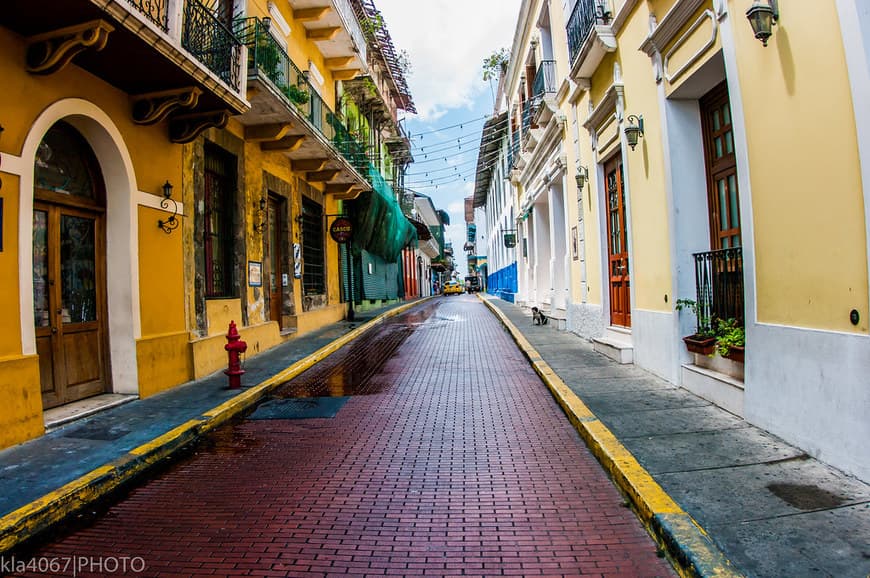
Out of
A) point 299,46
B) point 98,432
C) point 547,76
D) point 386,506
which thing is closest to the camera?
point 386,506

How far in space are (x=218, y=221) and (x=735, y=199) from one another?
8.22m

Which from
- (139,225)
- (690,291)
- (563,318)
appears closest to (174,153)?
(139,225)

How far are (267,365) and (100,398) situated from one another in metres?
2.78

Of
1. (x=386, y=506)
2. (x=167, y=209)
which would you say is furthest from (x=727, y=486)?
(x=167, y=209)

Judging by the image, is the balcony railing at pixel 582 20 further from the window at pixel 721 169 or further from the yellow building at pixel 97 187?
the yellow building at pixel 97 187

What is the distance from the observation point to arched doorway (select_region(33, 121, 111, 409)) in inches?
224

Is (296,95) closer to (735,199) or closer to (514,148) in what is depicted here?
(735,199)

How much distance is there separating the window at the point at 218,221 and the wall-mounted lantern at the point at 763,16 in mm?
8023

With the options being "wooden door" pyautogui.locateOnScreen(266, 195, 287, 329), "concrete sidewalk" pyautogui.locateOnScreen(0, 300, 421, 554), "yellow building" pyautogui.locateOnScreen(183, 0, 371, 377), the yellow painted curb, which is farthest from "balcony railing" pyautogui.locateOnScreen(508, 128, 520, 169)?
the yellow painted curb

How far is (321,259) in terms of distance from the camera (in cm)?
1480

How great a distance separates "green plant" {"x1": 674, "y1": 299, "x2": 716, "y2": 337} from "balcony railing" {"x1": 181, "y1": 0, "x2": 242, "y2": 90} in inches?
274

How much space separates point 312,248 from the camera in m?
14.2

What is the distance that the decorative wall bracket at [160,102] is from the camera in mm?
6758

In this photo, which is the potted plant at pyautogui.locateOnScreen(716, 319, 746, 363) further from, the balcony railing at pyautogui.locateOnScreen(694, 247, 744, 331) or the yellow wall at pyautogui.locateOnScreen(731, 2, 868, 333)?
the yellow wall at pyautogui.locateOnScreen(731, 2, 868, 333)
